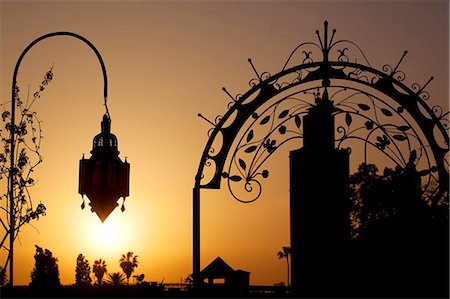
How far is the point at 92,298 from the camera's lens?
595 inches

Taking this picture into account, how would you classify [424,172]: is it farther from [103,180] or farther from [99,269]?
[99,269]

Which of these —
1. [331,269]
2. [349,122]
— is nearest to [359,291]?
[331,269]

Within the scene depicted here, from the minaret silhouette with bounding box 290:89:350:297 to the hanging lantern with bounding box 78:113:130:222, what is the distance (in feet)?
9.43

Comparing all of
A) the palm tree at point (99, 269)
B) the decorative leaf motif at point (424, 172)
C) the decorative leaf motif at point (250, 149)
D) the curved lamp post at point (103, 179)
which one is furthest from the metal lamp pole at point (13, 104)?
the palm tree at point (99, 269)

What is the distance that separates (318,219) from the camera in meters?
14.1

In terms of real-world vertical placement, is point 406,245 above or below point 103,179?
below

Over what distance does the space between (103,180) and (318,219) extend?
3.41 m

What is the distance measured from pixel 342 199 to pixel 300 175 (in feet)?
2.32

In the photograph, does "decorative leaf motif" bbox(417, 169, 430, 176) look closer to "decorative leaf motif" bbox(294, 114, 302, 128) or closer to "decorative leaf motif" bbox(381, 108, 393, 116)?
"decorative leaf motif" bbox(381, 108, 393, 116)

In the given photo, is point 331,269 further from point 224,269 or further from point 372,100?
point 224,269

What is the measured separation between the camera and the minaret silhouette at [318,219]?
1404 centimetres

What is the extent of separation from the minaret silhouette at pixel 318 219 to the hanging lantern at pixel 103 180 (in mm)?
2876

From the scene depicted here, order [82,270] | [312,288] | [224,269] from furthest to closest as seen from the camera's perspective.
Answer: [82,270]
[224,269]
[312,288]

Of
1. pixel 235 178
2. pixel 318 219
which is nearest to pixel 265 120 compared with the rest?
pixel 235 178
